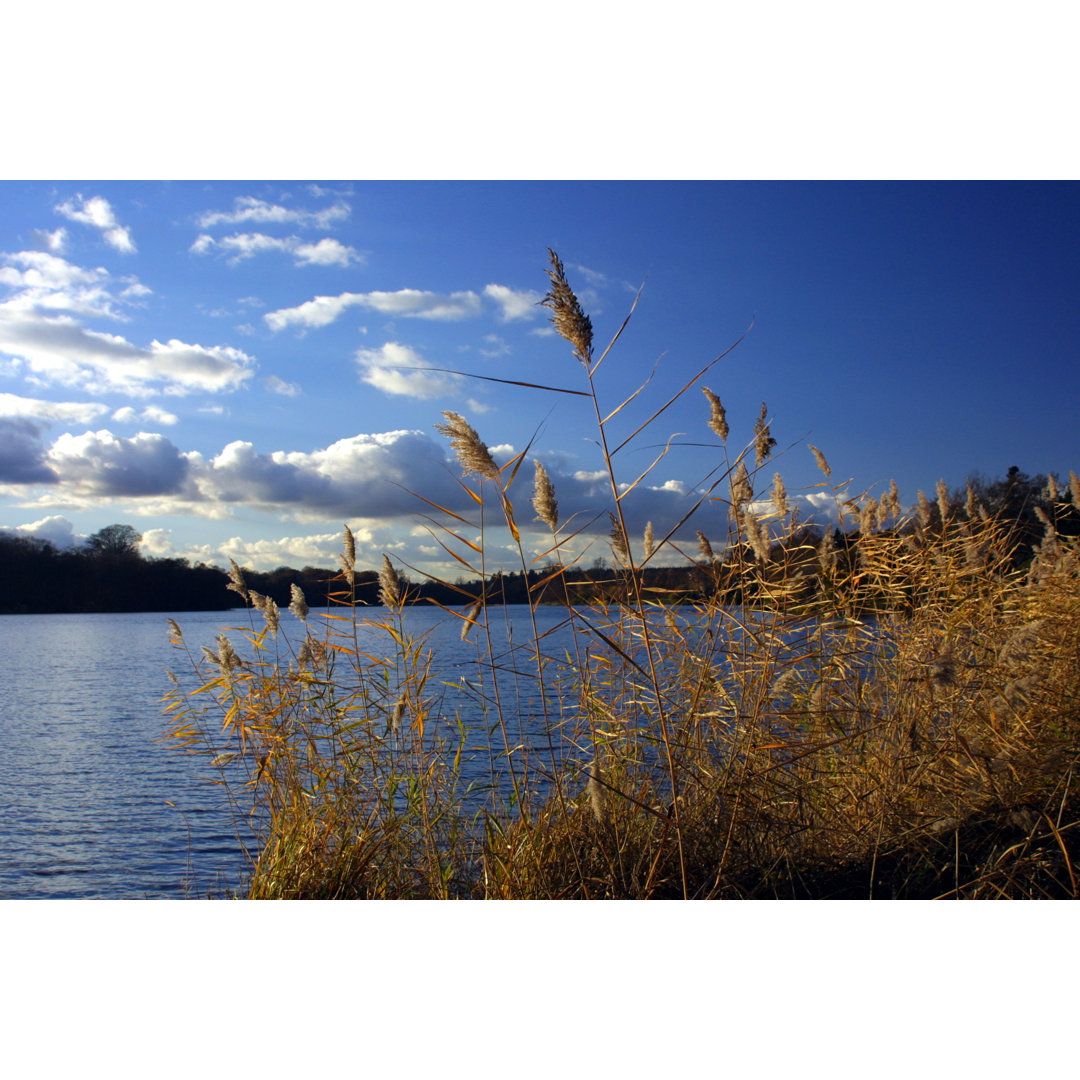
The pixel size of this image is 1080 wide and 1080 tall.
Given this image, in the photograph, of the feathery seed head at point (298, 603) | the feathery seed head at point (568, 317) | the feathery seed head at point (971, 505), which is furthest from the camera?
the feathery seed head at point (971, 505)

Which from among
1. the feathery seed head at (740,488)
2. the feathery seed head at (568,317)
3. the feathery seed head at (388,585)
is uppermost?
the feathery seed head at (568,317)

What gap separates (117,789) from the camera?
28.7ft

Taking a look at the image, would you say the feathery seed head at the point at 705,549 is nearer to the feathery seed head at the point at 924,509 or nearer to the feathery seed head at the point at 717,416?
the feathery seed head at the point at 717,416

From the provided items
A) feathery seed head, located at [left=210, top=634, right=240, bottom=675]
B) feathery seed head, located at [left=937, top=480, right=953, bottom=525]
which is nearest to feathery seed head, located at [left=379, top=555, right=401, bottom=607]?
feathery seed head, located at [left=210, top=634, right=240, bottom=675]

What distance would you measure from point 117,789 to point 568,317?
9656mm

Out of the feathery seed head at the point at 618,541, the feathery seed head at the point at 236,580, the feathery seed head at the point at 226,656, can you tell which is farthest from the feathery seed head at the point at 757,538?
the feathery seed head at the point at 236,580

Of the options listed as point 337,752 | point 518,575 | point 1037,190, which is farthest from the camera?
point 1037,190

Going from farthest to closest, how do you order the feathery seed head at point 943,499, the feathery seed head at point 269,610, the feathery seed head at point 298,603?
1. the feathery seed head at point 943,499
2. the feathery seed head at point 269,610
3. the feathery seed head at point 298,603

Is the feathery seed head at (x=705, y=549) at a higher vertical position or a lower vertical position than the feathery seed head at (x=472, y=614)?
higher

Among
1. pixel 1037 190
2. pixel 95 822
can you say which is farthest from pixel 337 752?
pixel 95 822

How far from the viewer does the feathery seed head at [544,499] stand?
217cm
